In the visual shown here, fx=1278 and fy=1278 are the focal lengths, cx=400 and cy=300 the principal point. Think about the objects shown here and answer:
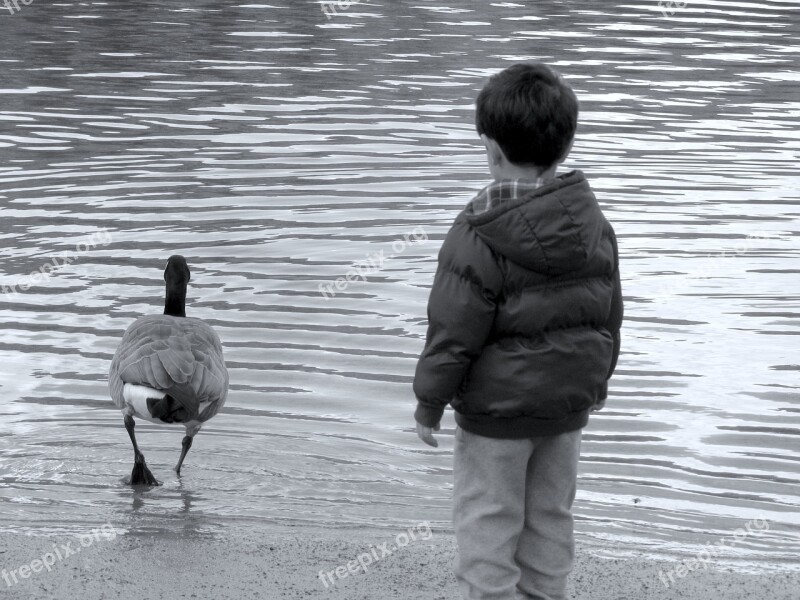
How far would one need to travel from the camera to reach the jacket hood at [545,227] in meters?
3.65

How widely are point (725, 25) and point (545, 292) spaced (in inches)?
831

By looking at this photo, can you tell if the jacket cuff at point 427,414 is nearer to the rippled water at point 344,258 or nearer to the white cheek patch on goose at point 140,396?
the rippled water at point 344,258

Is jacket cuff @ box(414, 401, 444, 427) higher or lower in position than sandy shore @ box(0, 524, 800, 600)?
higher

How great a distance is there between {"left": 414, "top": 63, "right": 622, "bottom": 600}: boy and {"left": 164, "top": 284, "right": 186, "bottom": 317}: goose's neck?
3.37 meters

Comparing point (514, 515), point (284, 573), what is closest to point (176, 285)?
point (284, 573)

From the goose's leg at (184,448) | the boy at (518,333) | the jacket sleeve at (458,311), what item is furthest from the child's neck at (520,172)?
the goose's leg at (184,448)

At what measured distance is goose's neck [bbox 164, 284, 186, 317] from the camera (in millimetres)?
6957

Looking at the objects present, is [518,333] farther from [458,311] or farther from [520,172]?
[520,172]

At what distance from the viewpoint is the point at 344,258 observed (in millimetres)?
9742

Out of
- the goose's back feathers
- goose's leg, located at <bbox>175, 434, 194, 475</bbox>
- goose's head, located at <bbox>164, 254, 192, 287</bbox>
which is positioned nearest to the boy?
the goose's back feathers

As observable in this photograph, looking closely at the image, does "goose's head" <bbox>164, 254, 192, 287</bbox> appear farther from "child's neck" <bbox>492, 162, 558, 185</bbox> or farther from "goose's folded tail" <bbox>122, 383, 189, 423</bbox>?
"child's neck" <bbox>492, 162, 558, 185</bbox>

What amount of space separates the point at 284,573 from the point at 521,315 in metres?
1.52

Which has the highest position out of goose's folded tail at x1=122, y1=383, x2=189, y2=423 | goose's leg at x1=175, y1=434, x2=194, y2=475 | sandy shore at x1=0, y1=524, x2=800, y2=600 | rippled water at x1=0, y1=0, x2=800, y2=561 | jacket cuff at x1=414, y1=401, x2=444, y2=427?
jacket cuff at x1=414, y1=401, x2=444, y2=427

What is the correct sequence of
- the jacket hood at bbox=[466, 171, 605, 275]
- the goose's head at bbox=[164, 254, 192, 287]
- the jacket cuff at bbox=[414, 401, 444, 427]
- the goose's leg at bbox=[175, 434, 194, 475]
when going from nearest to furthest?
the jacket hood at bbox=[466, 171, 605, 275]
the jacket cuff at bbox=[414, 401, 444, 427]
the goose's leg at bbox=[175, 434, 194, 475]
the goose's head at bbox=[164, 254, 192, 287]
